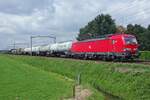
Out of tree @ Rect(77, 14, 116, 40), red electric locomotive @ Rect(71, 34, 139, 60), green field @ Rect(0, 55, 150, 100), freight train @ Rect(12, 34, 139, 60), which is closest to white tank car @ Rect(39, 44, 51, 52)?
freight train @ Rect(12, 34, 139, 60)

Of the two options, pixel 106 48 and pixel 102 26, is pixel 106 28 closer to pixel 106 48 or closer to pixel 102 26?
pixel 102 26

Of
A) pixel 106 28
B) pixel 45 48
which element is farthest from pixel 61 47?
pixel 106 28

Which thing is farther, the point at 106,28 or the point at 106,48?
the point at 106,28

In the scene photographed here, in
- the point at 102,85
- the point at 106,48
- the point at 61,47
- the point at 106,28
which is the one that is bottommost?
the point at 102,85

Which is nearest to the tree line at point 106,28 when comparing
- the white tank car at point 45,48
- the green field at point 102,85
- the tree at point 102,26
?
the tree at point 102,26

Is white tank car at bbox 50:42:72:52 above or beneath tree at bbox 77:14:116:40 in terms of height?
beneath

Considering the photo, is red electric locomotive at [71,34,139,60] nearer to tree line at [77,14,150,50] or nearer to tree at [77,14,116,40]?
tree line at [77,14,150,50]

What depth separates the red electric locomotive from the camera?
48375 millimetres

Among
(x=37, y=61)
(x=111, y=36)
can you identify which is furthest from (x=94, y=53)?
(x=37, y=61)

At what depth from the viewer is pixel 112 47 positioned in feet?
169

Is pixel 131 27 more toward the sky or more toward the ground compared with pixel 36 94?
more toward the sky

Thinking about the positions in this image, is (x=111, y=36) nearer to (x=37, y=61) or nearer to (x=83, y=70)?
(x=83, y=70)

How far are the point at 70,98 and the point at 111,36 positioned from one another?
2673 cm

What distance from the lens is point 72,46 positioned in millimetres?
74625
